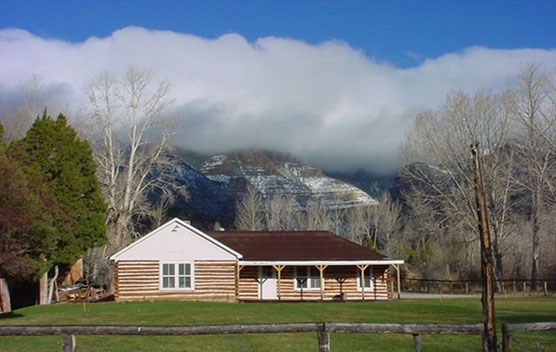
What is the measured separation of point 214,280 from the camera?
43875mm

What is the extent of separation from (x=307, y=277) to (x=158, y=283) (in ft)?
34.2

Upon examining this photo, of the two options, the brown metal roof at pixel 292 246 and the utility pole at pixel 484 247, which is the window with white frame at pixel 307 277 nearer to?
the brown metal roof at pixel 292 246

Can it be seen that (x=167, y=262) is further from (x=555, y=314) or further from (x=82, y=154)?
(x=555, y=314)

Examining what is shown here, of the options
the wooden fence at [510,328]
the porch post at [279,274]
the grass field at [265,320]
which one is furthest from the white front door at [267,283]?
the wooden fence at [510,328]

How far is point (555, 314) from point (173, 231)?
23.5 meters

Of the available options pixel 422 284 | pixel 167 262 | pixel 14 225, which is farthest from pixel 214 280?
pixel 422 284

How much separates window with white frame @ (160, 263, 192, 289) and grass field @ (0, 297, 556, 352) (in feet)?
11.3

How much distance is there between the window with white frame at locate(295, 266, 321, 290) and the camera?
46.9 m

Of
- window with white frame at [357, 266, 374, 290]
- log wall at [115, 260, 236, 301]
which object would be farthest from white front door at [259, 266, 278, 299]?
window with white frame at [357, 266, 374, 290]

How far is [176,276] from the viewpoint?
143 feet

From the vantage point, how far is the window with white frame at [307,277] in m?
46.9

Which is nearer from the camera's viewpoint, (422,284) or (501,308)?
(501,308)

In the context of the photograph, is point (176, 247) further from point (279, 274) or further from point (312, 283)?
point (312, 283)

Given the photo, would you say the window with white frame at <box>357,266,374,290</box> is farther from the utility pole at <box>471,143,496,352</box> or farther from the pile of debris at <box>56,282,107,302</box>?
the utility pole at <box>471,143,496,352</box>
